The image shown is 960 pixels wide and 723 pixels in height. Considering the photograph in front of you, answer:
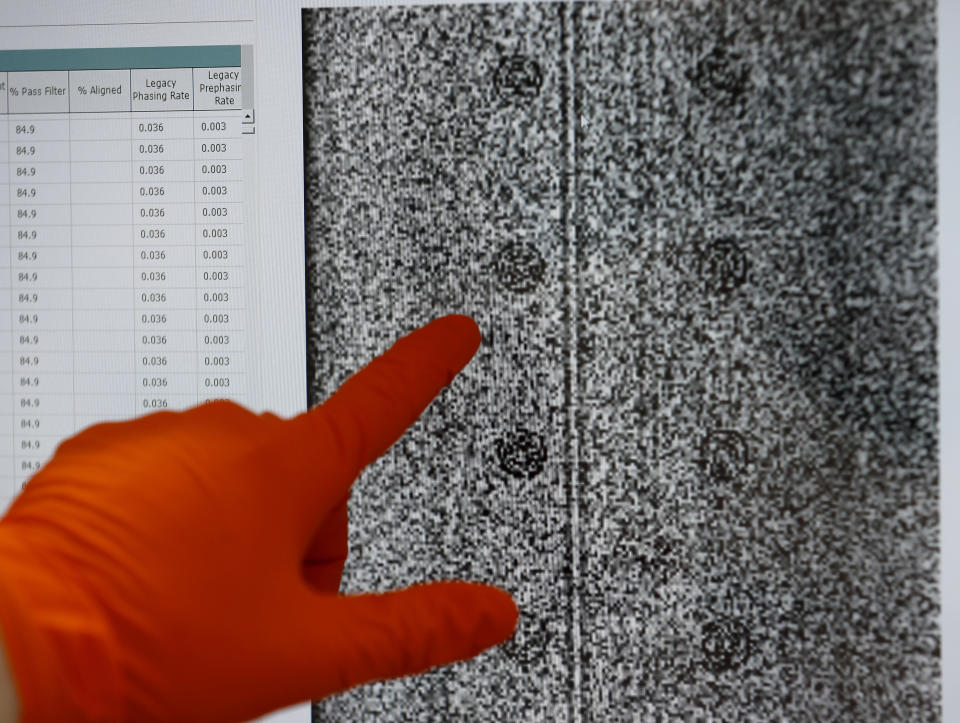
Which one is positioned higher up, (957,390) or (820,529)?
(957,390)

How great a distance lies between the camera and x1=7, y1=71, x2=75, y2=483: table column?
52cm

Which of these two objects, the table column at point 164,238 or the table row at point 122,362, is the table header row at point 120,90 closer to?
the table column at point 164,238

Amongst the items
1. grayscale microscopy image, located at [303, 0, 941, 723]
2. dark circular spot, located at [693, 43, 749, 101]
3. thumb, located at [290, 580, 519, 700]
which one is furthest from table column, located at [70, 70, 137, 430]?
dark circular spot, located at [693, 43, 749, 101]

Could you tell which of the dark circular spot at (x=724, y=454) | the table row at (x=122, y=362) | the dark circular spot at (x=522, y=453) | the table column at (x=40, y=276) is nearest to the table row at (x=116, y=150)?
the table column at (x=40, y=276)

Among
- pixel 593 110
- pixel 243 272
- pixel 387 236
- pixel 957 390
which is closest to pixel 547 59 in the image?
pixel 593 110

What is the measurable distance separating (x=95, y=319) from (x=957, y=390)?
2.10 feet

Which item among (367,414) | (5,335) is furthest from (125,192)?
(367,414)

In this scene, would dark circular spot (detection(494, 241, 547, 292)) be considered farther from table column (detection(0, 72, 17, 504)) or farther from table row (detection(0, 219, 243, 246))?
table column (detection(0, 72, 17, 504))

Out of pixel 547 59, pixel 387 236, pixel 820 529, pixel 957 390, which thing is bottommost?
pixel 820 529

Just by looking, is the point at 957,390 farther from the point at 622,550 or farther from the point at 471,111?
the point at 471,111

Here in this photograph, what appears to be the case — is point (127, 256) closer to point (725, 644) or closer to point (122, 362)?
point (122, 362)

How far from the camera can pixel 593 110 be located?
49 centimetres

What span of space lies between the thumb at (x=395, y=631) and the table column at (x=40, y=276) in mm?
309

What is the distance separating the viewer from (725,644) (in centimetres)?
49
